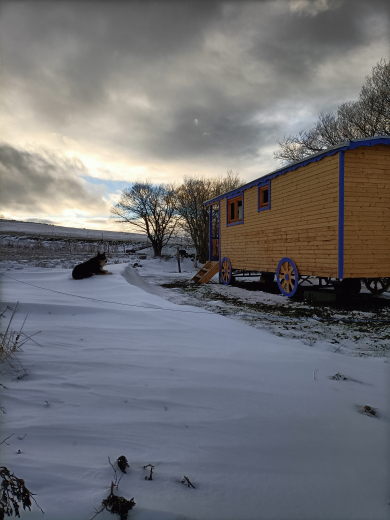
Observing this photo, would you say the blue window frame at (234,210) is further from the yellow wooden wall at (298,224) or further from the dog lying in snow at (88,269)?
the dog lying in snow at (88,269)

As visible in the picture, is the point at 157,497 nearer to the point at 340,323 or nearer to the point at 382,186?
the point at 340,323

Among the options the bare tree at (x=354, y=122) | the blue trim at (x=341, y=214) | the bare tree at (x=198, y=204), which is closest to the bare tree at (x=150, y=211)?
the bare tree at (x=198, y=204)

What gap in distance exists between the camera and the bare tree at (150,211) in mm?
30922

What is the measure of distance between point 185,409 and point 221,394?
340 mm

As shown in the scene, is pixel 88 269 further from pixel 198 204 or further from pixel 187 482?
pixel 198 204

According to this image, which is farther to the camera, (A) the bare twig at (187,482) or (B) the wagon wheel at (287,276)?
(B) the wagon wheel at (287,276)

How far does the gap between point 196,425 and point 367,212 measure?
24.3ft

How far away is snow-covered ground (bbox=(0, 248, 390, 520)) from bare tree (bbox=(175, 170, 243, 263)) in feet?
73.1

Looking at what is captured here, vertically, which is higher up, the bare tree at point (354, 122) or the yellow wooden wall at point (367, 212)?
the bare tree at point (354, 122)

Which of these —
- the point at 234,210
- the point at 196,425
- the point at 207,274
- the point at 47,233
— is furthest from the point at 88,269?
the point at 47,233

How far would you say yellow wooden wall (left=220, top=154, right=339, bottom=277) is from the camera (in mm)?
7555

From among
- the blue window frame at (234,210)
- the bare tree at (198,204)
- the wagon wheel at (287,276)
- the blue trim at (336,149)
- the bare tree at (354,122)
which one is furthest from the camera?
the bare tree at (198,204)

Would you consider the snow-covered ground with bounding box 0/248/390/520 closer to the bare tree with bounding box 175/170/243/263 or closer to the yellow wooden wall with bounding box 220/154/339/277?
the yellow wooden wall with bounding box 220/154/339/277

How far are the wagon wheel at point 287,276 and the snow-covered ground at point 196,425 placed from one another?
5.40 m
